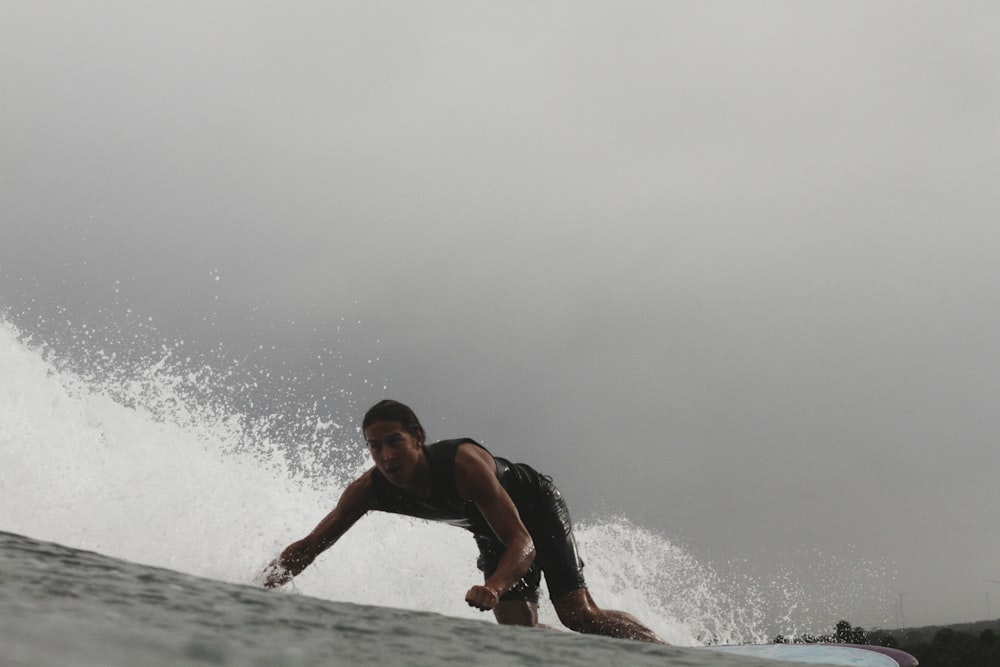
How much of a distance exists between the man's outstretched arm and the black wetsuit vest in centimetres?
7

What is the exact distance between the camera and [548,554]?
16.8ft

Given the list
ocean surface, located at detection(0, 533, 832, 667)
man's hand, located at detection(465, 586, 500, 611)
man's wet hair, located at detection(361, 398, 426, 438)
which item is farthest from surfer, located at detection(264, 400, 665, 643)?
ocean surface, located at detection(0, 533, 832, 667)

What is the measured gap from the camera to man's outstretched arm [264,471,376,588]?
405 centimetres

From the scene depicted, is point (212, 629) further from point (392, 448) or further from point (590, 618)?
point (590, 618)

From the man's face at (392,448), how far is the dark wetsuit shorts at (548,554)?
101cm

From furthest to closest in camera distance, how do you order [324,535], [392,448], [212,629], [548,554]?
Result: [548,554]
[324,535]
[392,448]
[212,629]

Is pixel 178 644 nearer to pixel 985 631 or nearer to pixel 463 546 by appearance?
pixel 463 546

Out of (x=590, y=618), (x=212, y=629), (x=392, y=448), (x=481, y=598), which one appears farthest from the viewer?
(x=590, y=618)

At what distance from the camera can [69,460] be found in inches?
376

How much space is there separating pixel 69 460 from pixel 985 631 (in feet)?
91.6

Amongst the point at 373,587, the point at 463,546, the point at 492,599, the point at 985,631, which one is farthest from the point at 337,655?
the point at 985,631

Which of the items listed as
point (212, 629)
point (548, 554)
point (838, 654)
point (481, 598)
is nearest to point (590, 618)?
point (548, 554)

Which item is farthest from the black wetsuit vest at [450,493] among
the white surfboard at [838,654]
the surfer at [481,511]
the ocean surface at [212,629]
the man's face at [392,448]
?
the ocean surface at [212,629]

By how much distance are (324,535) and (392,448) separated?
62 cm
